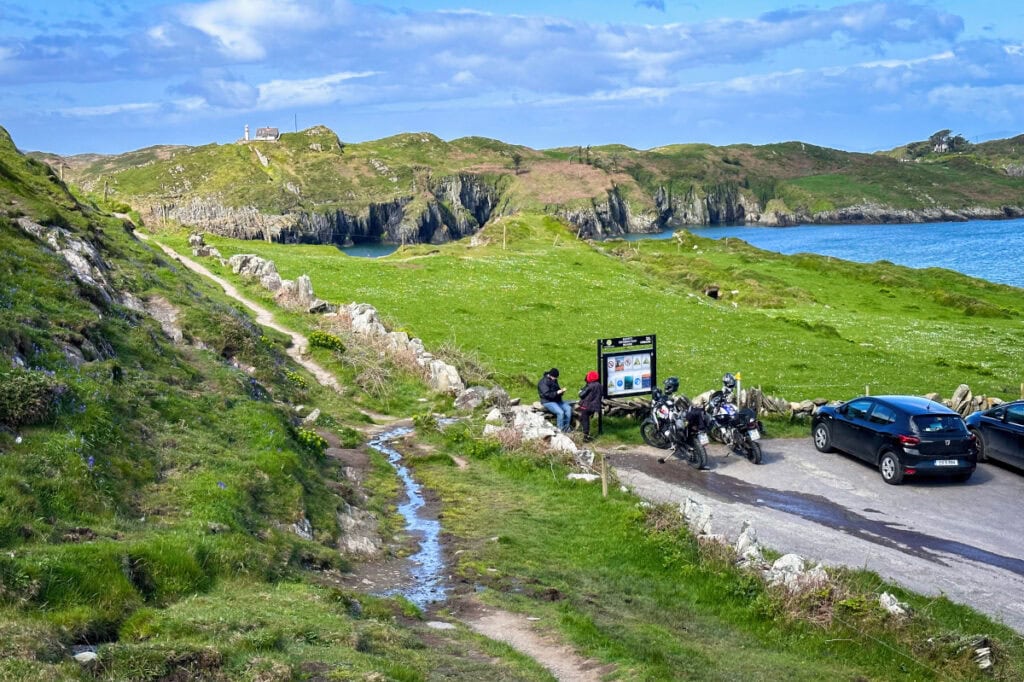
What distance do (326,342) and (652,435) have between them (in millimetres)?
15856

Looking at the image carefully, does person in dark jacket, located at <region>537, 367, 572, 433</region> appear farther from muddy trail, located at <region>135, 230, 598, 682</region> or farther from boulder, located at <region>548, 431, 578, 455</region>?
muddy trail, located at <region>135, 230, 598, 682</region>

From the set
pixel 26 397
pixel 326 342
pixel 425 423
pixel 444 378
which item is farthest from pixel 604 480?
pixel 326 342

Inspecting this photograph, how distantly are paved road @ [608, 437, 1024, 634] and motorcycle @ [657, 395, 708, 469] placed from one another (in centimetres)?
43

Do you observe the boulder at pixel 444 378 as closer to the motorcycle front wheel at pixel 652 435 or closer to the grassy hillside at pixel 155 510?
the grassy hillside at pixel 155 510

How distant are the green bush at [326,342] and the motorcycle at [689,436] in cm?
1636

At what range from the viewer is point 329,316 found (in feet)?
148

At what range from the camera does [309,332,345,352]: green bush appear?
37.7 meters

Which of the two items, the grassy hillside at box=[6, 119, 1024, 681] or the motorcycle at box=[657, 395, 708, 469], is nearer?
the grassy hillside at box=[6, 119, 1024, 681]

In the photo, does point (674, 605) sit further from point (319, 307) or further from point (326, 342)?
point (319, 307)

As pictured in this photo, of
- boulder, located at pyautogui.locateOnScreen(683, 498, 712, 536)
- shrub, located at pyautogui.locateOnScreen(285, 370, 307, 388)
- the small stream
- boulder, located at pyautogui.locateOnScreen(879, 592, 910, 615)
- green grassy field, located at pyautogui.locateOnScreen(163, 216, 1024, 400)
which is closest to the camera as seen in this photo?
boulder, located at pyautogui.locateOnScreen(879, 592, 910, 615)

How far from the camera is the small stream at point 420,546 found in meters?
15.6

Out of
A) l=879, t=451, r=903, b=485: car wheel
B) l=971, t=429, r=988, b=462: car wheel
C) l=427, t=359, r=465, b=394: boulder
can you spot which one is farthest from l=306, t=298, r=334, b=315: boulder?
l=971, t=429, r=988, b=462: car wheel

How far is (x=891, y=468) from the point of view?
2486 centimetres

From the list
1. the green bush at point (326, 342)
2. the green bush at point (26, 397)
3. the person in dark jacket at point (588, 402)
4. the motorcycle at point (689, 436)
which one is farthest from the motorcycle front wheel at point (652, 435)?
the green bush at point (26, 397)
